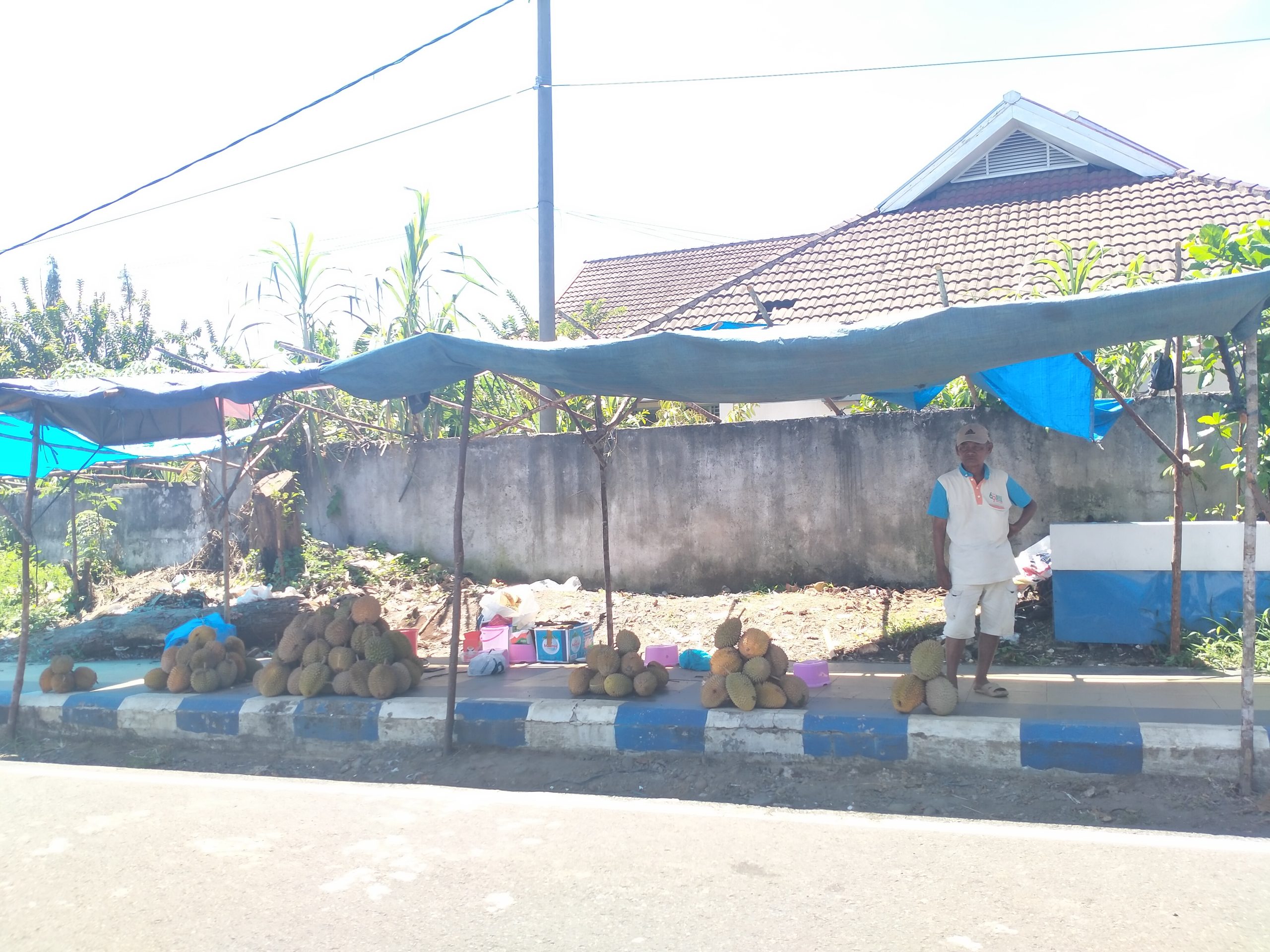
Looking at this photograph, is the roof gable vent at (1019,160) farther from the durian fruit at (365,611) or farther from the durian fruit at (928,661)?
the durian fruit at (365,611)

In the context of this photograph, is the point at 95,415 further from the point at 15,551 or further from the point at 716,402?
the point at 15,551

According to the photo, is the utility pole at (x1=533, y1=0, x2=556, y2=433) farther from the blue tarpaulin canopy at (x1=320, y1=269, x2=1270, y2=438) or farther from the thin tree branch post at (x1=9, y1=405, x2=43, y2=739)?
the thin tree branch post at (x1=9, y1=405, x2=43, y2=739)

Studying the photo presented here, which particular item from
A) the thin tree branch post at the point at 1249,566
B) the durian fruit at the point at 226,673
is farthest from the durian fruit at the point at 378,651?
the thin tree branch post at the point at 1249,566

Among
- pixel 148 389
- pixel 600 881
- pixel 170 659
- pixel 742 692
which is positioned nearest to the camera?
pixel 600 881

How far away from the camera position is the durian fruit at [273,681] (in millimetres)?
6438

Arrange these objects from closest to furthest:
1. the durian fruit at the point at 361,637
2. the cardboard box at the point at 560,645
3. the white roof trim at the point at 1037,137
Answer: the durian fruit at the point at 361,637
the cardboard box at the point at 560,645
the white roof trim at the point at 1037,137

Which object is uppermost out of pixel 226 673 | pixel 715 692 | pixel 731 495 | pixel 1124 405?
pixel 1124 405

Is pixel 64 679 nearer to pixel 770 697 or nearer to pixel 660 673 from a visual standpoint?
pixel 660 673

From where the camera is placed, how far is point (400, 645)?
21.9 ft

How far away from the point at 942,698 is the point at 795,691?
83 cm

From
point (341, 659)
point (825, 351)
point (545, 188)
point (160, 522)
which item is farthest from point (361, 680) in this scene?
point (160, 522)

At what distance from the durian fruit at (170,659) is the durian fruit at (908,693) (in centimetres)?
516

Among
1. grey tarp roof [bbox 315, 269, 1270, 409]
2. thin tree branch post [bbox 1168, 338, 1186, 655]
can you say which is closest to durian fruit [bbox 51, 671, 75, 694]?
grey tarp roof [bbox 315, 269, 1270, 409]

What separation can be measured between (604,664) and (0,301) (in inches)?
786
